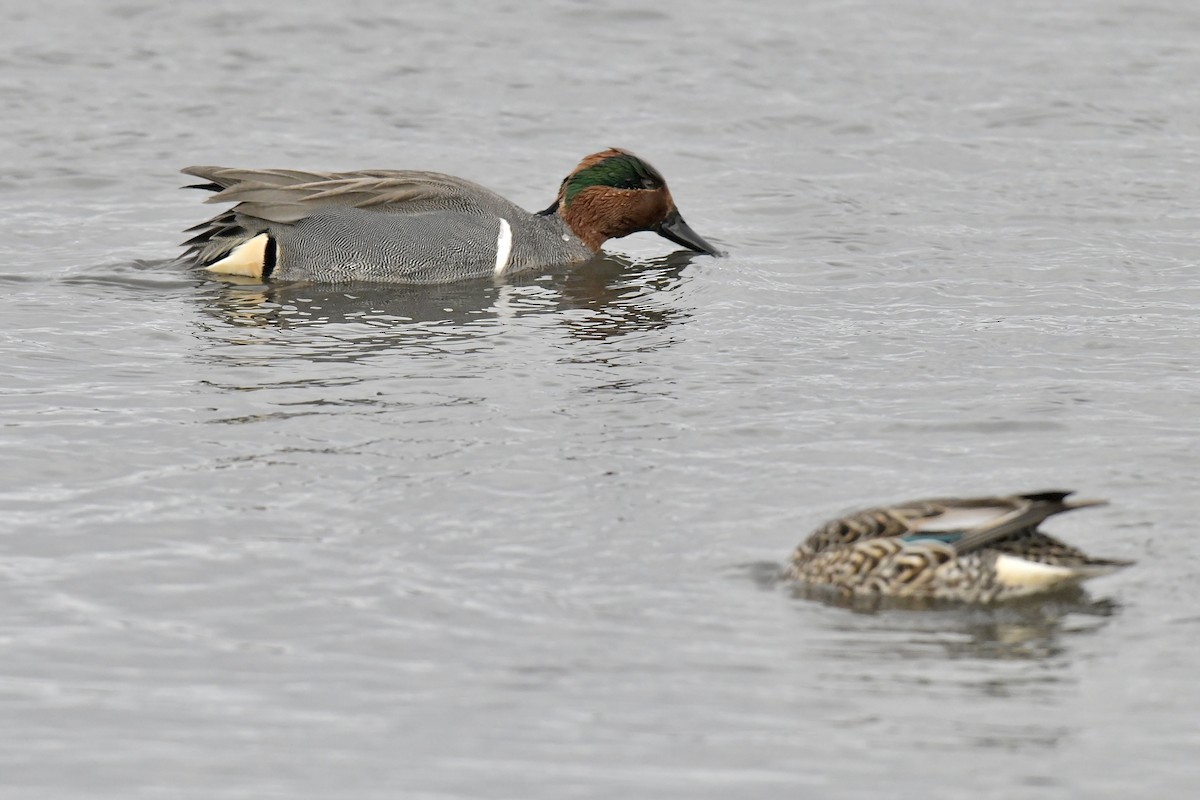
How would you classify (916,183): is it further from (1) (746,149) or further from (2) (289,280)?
(2) (289,280)

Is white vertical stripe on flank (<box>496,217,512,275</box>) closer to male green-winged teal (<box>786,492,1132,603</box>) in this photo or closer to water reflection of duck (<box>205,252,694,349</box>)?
water reflection of duck (<box>205,252,694,349</box>)

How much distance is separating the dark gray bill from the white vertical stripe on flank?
1.29 metres

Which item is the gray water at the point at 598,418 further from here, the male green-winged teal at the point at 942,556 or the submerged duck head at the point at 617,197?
the submerged duck head at the point at 617,197

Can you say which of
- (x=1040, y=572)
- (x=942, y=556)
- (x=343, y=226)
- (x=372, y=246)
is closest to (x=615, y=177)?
(x=372, y=246)

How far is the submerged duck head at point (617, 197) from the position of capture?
13773mm

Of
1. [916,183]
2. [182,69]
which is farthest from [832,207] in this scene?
[182,69]

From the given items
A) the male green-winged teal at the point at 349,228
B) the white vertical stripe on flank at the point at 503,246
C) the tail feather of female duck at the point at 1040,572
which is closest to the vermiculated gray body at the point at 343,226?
the male green-winged teal at the point at 349,228

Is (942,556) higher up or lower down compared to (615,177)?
lower down

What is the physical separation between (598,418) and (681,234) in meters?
4.35

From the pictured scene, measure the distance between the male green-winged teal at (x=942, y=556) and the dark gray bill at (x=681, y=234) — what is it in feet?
20.9

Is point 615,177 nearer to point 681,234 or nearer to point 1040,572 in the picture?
point 681,234

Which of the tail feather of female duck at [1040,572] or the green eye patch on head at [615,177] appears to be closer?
the tail feather of female duck at [1040,572]

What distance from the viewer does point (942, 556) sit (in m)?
7.21

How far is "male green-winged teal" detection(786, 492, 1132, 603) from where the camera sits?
7086 millimetres
